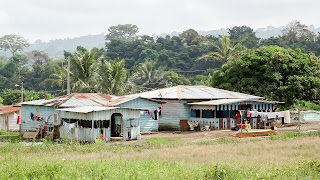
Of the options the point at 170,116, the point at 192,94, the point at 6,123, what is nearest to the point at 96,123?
the point at 170,116

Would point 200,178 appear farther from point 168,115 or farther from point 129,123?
point 168,115

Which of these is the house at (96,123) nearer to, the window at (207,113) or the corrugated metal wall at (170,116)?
the corrugated metal wall at (170,116)

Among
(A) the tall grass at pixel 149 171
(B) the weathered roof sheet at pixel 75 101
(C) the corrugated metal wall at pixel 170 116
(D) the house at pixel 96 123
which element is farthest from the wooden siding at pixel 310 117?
(A) the tall grass at pixel 149 171

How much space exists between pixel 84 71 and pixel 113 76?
2782 millimetres

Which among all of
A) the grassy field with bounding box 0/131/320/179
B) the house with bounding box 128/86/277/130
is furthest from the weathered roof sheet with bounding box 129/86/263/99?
the grassy field with bounding box 0/131/320/179

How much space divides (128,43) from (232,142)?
6316 centimetres

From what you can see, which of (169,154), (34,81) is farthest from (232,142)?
(34,81)

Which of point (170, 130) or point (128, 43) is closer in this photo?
point (170, 130)

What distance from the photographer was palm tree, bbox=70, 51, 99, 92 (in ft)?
132

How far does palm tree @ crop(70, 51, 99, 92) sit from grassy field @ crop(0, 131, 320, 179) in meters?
19.7

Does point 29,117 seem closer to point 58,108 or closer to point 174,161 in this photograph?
point 58,108

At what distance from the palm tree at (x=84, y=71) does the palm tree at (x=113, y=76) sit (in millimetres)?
962

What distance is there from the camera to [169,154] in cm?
1788

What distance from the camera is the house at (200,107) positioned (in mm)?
30109
